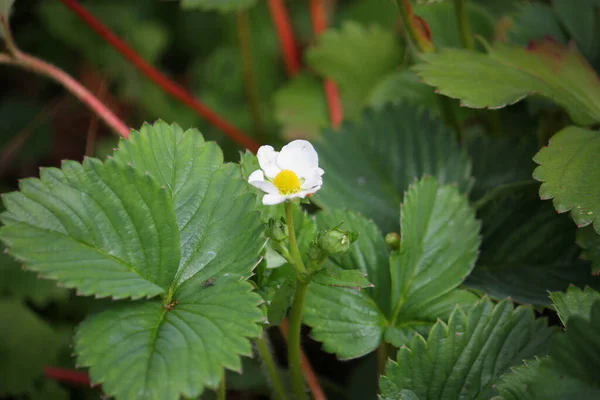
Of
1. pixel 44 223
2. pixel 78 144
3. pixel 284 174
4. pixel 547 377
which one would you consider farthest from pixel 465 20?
pixel 78 144

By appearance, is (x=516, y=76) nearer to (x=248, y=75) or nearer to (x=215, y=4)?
(x=215, y=4)

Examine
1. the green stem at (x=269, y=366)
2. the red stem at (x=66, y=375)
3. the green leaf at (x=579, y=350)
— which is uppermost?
the red stem at (x=66, y=375)

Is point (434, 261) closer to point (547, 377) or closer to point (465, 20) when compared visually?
point (547, 377)

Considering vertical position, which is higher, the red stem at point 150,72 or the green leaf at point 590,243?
the red stem at point 150,72

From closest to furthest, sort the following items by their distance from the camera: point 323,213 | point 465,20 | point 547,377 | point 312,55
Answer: point 547,377 < point 323,213 < point 465,20 < point 312,55

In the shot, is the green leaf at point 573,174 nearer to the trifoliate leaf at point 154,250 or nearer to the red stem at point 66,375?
the trifoliate leaf at point 154,250

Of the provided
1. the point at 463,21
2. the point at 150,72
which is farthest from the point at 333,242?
the point at 150,72

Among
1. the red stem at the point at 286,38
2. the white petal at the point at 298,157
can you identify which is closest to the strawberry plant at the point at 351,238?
the white petal at the point at 298,157
